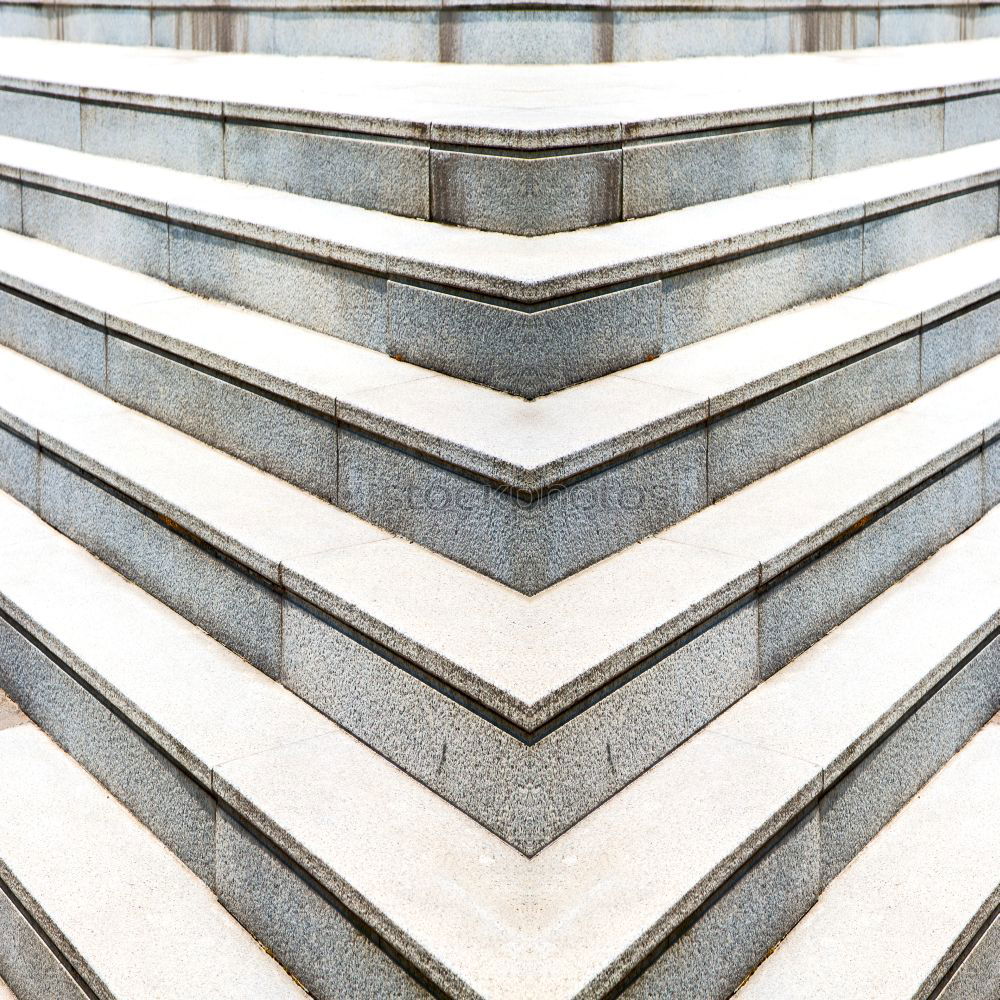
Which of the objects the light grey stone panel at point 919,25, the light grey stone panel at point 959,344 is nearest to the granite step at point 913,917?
the light grey stone panel at point 959,344

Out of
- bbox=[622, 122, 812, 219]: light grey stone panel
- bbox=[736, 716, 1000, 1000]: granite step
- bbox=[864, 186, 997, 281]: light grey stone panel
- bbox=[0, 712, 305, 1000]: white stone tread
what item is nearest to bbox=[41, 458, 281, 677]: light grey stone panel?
bbox=[0, 712, 305, 1000]: white stone tread

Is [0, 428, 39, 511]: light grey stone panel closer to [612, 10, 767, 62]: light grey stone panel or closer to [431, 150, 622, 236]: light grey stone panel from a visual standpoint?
[431, 150, 622, 236]: light grey stone panel

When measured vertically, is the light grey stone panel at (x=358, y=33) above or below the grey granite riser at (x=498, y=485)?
above

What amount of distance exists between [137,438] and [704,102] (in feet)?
9.12

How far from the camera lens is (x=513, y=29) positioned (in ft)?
23.1

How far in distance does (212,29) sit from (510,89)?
4.14 m

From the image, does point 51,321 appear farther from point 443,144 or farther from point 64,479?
point 443,144

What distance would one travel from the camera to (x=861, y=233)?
580cm

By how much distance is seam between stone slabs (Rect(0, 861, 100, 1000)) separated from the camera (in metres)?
3.80

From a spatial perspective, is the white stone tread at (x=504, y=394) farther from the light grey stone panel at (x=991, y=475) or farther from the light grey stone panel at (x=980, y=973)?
the light grey stone panel at (x=980, y=973)

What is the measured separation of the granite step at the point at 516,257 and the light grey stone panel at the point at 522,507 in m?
0.43

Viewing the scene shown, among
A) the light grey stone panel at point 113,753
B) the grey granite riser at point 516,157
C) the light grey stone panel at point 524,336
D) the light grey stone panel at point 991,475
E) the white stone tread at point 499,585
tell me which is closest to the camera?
the white stone tread at point 499,585

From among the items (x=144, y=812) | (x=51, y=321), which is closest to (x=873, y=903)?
(x=144, y=812)

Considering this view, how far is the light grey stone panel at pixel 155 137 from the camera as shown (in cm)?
623
